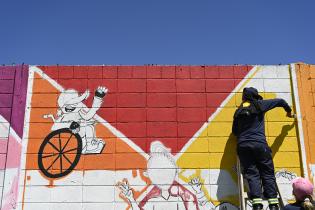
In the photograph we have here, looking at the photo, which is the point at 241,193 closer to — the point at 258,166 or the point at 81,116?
the point at 258,166

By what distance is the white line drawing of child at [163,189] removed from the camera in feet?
19.9

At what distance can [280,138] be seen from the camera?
6328mm

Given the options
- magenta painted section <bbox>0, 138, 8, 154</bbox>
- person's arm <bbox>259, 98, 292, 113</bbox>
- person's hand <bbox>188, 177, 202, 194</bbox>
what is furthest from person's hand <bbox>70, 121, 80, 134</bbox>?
person's arm <bbox>259, 98, 292, 113</bbox>

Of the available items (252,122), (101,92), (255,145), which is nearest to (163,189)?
(255,145)

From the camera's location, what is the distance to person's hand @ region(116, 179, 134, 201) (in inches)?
240

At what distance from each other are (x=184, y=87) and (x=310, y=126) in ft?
6.59

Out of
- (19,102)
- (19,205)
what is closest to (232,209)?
(19,205)

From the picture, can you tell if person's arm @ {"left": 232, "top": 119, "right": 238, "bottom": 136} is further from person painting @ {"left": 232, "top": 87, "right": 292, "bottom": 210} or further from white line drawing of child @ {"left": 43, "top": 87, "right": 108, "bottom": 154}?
white line drawing of child @ {"left": 43, "top": 87, "right": 108, "bottom": 154}

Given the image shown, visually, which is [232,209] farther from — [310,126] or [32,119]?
[32,119]

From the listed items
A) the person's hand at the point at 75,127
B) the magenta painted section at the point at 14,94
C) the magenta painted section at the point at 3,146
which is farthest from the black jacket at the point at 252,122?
the magenta painted section at the point at 3,146

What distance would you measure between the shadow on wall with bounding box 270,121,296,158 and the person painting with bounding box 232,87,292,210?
424mm

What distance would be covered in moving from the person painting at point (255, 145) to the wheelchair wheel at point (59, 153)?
2.38 m

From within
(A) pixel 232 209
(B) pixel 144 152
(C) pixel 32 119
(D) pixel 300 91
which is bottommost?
(A) pixel 232 209

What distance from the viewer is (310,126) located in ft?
21.0
